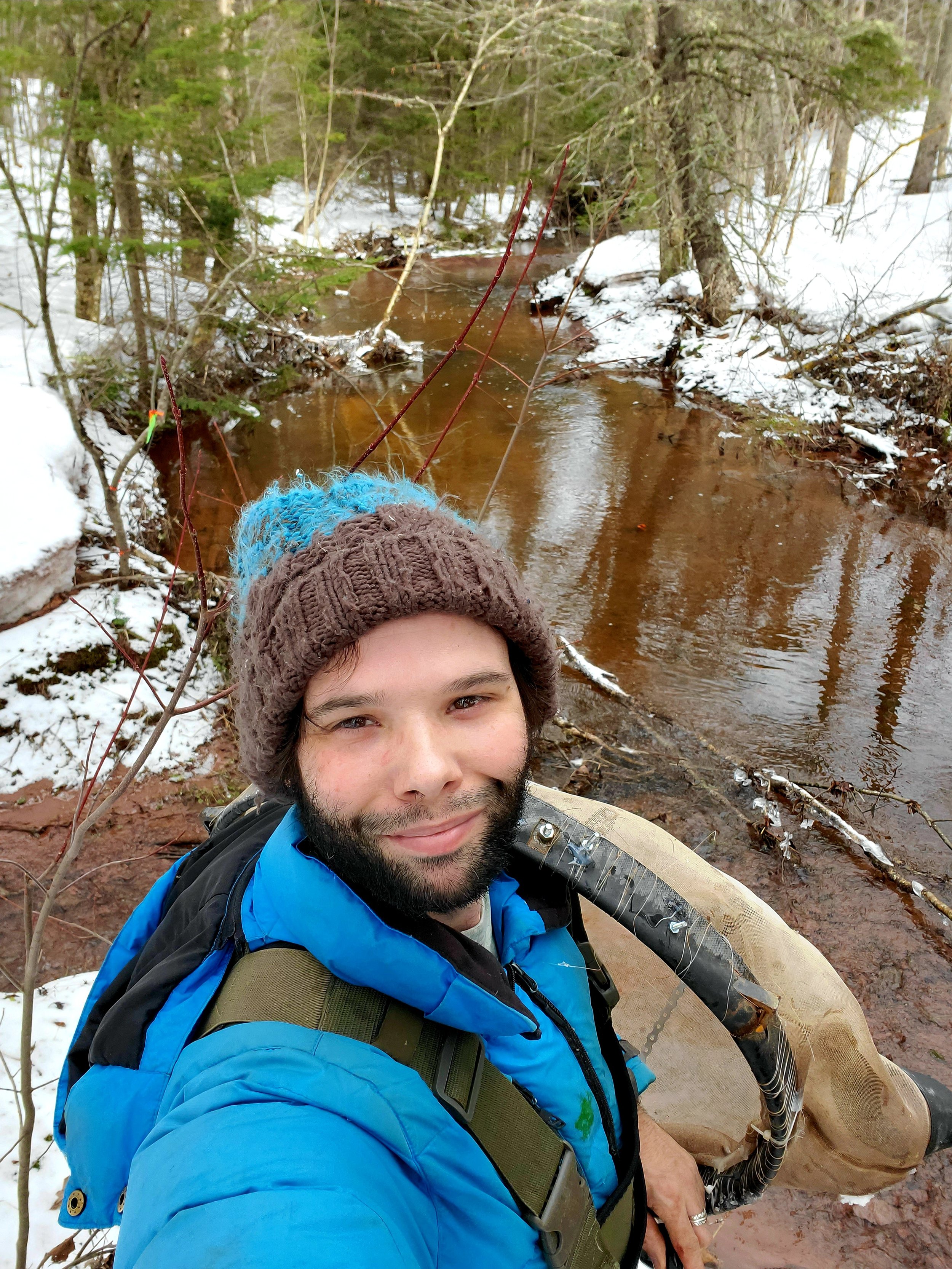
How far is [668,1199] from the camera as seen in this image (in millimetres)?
Answer: 1671

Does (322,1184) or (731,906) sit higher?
(322,1184)

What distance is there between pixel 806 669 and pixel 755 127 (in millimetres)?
15184

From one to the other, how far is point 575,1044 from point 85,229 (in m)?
11.0

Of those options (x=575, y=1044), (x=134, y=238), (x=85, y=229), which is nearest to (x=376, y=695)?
(x=575, y=1044)

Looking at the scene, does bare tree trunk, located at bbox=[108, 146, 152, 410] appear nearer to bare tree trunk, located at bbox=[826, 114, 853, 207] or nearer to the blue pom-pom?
the blue pom-pom

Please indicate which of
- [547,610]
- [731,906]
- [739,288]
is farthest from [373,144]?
[731,906]

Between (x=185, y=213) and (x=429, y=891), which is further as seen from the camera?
(x=185, y=213)

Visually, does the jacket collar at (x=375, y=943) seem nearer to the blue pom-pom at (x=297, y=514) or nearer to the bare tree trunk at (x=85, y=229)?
the blue pom-pom at (x=297, y=514)

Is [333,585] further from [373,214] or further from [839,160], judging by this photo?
[373,214]

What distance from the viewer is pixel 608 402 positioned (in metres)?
11.2

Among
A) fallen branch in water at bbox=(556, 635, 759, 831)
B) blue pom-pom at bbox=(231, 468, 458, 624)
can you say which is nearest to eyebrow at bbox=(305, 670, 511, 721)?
blue pom-pom at bbox=(231, 468, 458, 624)

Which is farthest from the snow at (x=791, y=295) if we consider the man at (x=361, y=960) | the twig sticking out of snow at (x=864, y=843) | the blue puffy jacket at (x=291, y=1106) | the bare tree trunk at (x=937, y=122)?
the blue puffy jacket at (x=291, y=1106)

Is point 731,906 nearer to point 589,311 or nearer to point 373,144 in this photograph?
point 589,311

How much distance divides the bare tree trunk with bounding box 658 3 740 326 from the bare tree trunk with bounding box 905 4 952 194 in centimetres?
447
